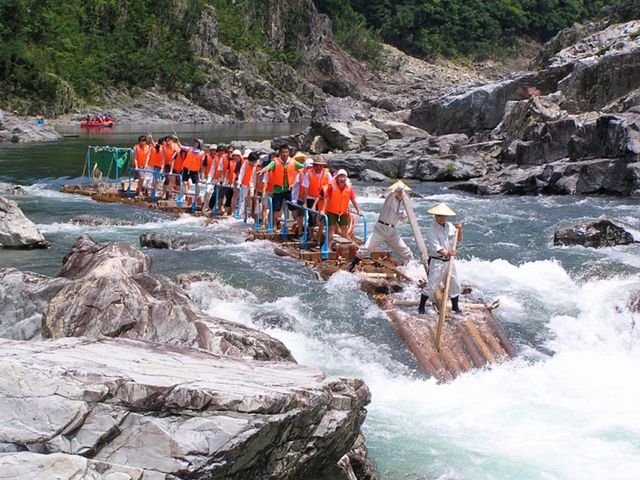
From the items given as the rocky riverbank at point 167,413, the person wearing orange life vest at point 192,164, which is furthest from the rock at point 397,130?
the rocky riverbank at point 167,413

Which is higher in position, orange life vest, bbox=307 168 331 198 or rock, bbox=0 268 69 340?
orange life vest, bbox=307 168 331 198

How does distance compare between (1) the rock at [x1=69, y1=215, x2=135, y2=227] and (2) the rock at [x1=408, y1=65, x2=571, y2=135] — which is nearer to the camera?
(1) the rock at [x1=69, y1=215, x2=135, y2=227]

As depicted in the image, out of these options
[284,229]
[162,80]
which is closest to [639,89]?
[284,229]

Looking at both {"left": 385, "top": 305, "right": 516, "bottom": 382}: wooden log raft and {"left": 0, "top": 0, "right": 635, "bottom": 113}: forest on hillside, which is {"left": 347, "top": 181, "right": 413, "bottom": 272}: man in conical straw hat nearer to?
{"left": 385, "top": 305, "right": 516, "bottom": 382}: wooden log raft

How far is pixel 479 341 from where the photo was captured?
11680 mm

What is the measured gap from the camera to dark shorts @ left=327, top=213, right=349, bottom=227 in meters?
15.8

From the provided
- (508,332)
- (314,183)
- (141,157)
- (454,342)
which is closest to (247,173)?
(314,183)

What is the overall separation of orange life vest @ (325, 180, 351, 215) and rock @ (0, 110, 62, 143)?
121 ft

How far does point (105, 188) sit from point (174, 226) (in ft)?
22.5

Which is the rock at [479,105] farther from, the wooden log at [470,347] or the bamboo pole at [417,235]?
the wooden log at [470,347]

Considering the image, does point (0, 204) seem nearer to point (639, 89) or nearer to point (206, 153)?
point (206, 153)

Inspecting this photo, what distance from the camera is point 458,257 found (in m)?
17.6

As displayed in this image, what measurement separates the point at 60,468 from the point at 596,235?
629 inches

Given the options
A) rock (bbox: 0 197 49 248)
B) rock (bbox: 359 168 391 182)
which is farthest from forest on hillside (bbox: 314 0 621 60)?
rock (bbox: 0 197 49 248)
